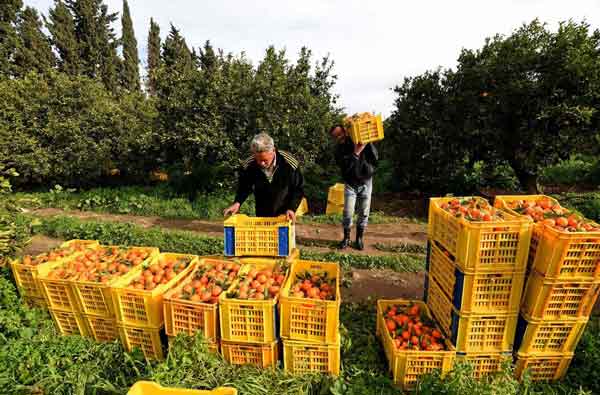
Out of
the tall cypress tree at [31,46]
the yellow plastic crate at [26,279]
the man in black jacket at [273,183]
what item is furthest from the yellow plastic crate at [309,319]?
the tall cypress tree at [31,46]

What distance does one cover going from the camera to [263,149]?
4.05m

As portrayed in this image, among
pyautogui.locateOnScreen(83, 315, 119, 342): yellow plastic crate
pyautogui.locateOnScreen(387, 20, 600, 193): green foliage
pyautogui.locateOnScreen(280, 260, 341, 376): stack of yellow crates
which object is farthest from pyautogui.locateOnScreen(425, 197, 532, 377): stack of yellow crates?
pyautogui.locateOnScreen(387, 20, 600, 193): green foliage

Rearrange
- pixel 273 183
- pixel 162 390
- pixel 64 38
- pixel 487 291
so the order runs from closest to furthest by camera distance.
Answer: pixel 162 390 < pixel 487 291 < pixel 273 183 < pixel 64 38

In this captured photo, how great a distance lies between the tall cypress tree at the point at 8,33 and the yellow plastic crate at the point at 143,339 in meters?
31.7

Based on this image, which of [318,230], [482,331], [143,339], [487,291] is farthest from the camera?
[318,230]

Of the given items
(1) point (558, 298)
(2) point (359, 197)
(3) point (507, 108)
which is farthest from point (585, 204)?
(1) point (558, 298)

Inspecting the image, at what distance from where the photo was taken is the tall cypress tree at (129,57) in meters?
38.2

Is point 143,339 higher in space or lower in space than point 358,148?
lower

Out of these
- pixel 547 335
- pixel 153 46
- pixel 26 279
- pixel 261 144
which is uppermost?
pixel 153 46

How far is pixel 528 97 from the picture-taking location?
785 centimetres

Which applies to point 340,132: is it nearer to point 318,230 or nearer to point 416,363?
point 318,230

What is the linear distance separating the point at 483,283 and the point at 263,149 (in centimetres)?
277

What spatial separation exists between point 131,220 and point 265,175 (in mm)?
6435

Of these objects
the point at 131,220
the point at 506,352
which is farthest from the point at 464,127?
the point at 131,220
